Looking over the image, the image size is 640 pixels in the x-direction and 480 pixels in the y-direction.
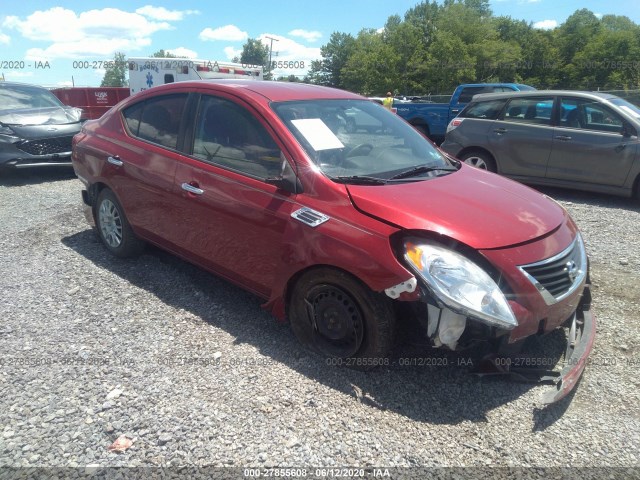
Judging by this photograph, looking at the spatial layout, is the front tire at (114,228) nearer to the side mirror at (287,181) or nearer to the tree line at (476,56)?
the side mirror at (287,181)

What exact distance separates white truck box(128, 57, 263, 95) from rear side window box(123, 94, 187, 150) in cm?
1090

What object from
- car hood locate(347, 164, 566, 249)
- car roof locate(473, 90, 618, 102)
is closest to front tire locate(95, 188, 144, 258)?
car hood locate(347, 164, 566, 249)

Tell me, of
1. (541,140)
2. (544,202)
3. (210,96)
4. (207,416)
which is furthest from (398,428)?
(541,140)

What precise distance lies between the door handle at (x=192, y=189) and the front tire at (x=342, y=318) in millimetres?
1090

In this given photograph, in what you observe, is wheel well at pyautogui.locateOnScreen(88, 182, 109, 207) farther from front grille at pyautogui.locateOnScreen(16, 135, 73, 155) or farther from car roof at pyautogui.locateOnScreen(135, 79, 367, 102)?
front grille at pyautogui.locateOnScreen(16, 135, 73, 155)

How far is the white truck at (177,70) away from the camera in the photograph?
14648 mm

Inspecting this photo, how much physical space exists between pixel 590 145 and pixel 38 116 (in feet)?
30.6

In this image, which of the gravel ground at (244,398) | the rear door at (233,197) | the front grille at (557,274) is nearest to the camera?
the gravel ground at (244,398)

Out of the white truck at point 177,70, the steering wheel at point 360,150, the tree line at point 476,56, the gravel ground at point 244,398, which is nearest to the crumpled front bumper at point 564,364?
the gravel ground at point 244,398

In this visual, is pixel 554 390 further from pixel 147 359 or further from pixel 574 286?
pixel 147 359

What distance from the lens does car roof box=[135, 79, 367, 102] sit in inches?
143

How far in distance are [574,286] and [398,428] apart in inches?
53.1

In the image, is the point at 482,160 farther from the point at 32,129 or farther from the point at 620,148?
the point at 32,129

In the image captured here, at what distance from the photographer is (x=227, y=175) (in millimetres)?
3469
